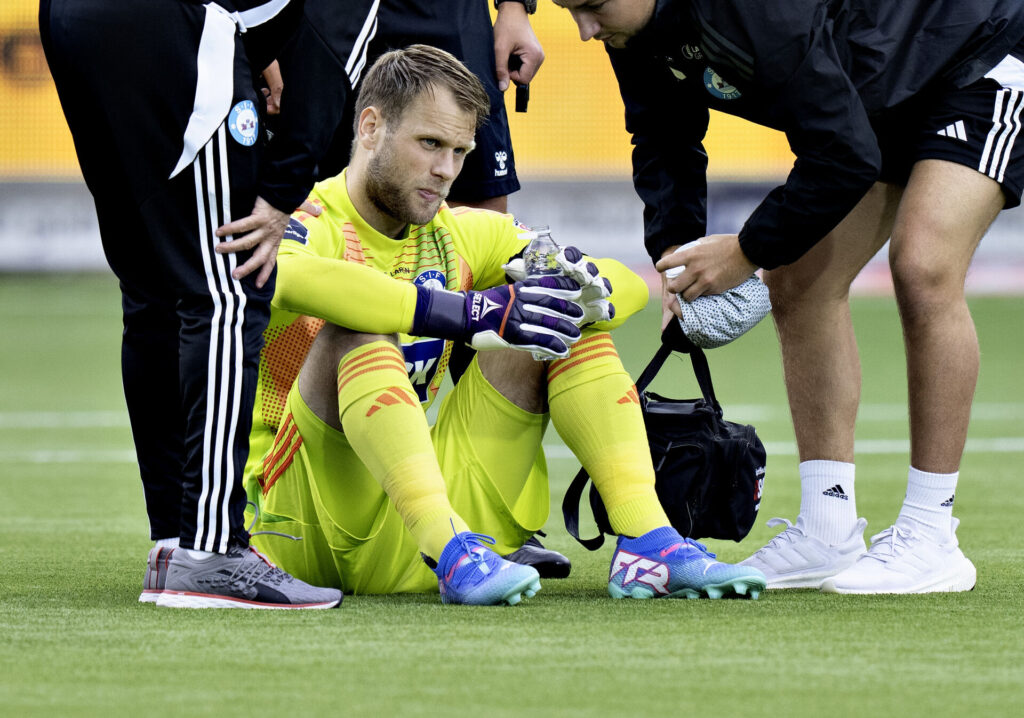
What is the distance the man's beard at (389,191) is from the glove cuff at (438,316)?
311 millimetres

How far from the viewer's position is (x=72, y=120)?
3.05 metres

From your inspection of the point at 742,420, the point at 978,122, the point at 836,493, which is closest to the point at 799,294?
the point at 836,493

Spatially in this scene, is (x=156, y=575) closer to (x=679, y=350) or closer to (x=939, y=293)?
(x=679, y=350)

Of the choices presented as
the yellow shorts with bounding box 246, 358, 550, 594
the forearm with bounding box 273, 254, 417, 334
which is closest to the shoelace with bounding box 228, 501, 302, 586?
the yellow shorts with bounding box 246, 358, 550, 594

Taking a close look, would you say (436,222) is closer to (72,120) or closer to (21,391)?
(72,120)

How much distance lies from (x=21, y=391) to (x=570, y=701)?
7.41 metres

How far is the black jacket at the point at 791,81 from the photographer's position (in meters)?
3.10

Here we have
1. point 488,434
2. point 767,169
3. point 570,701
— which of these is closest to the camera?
point 570,701

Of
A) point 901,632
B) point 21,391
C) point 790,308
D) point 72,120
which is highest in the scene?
point 72,120

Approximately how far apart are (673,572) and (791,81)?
101 centimetres

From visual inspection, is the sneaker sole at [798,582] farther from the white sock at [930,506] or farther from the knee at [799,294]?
the knee at [799,294]

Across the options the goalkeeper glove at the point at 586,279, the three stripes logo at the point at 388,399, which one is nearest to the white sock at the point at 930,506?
the goalkeeper glove at the point at 586,279

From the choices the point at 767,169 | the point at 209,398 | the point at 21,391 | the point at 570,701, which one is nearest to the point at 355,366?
the point at 209,398

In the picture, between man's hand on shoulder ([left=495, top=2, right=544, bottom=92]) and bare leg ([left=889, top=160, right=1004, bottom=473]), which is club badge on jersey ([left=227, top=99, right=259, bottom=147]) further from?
man's hand on shoulder ([left=495, top=2, right=544, bottom=92])
